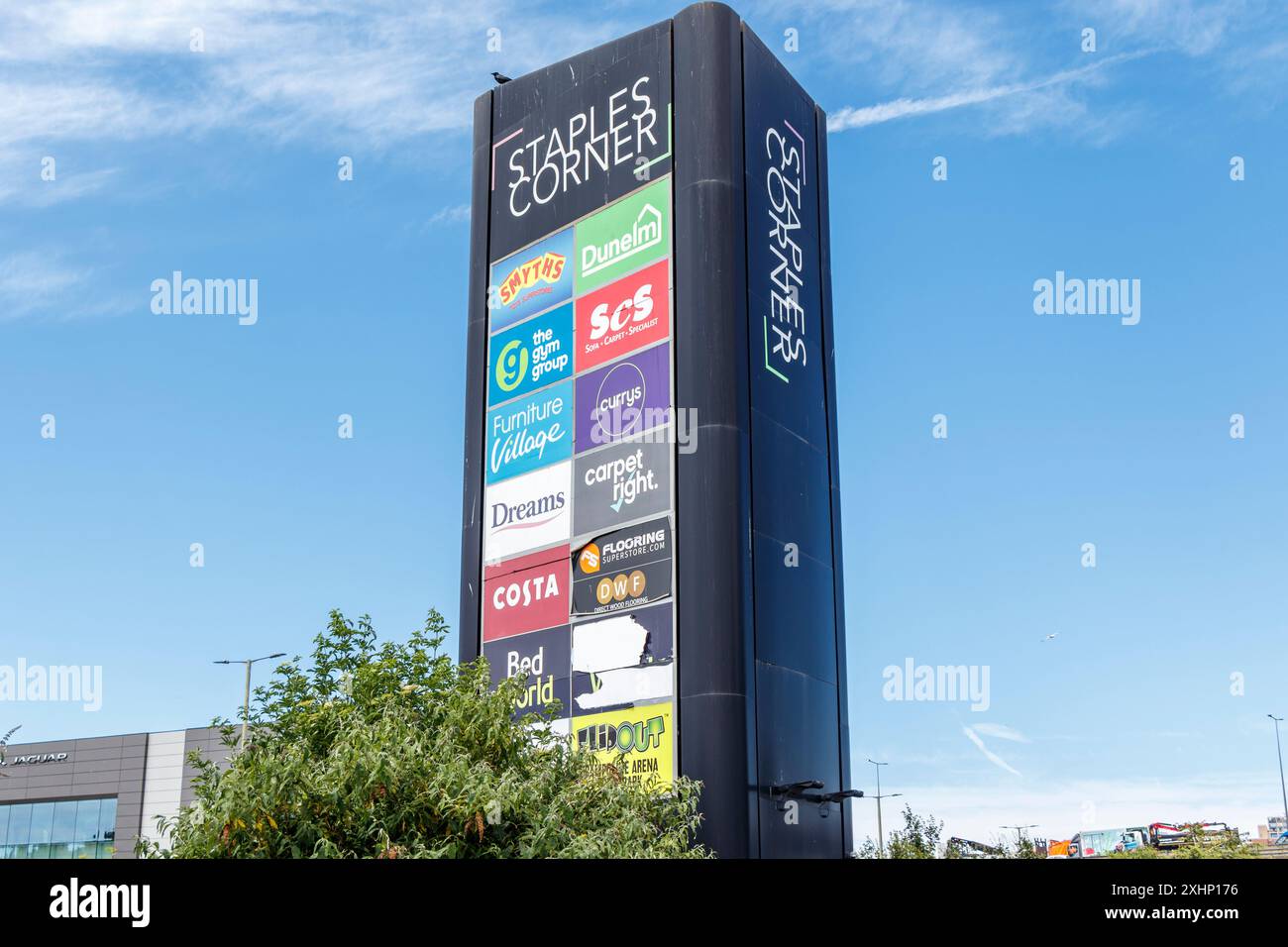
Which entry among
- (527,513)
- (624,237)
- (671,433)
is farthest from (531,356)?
(671,433)

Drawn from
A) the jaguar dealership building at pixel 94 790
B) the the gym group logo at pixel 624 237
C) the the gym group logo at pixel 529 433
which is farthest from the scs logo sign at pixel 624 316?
the jaguar dealership building at pixel 94 790

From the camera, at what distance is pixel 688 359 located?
2931cm

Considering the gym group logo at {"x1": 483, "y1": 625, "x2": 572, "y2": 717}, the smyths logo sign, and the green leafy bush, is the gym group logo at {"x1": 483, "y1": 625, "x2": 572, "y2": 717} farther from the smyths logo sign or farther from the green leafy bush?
the green leafy bush

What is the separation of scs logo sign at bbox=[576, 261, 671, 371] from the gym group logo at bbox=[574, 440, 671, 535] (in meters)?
2.49

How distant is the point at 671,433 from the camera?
95.7ft

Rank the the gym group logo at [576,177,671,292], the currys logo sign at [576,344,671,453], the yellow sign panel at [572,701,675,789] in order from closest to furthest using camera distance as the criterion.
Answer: the yellow sign panel at [572,701,675,789], the currys logo sign at [576,344,671,453], the the gym group logo at [576,177,671,292]

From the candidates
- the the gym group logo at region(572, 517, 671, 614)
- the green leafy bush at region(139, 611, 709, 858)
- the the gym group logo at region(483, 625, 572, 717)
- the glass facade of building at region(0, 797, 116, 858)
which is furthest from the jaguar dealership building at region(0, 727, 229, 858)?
the green leafy bush at region(139, 611, 709, 858)

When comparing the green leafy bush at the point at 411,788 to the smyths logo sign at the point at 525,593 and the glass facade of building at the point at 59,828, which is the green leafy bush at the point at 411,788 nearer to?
the smyths logo sign at the point at 525,593

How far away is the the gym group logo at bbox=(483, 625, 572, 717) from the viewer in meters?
29.9

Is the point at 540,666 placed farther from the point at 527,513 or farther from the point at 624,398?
the point at 624,398
